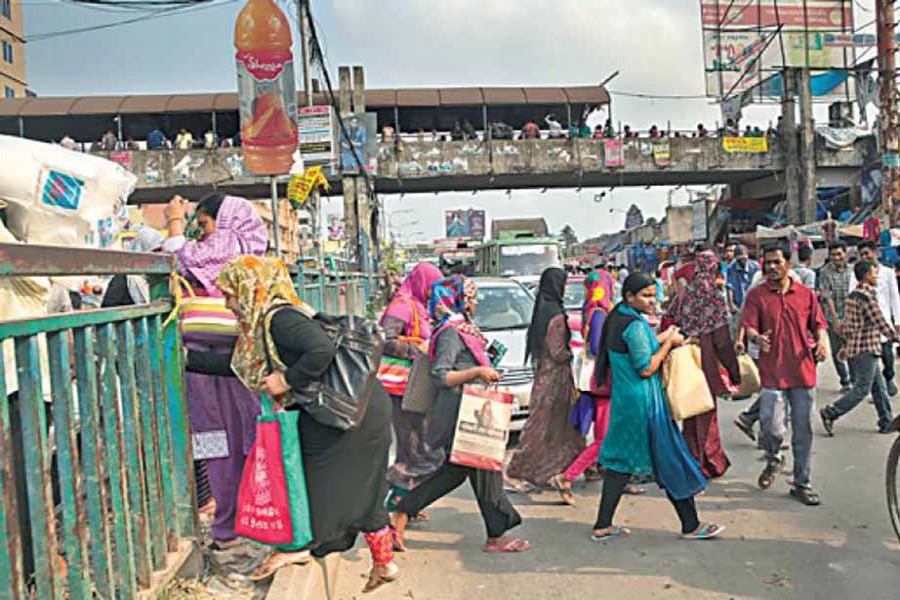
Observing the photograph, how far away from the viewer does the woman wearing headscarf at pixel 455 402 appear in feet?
15.4

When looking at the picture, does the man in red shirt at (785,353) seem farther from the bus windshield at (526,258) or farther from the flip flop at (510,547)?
the bus windshield at (526,258)

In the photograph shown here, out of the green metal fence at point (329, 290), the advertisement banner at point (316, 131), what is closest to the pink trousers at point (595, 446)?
the green metal fence at point (329, 290)

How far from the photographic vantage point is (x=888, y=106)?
17.6 m

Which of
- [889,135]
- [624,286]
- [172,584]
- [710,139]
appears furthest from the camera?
[710,139]

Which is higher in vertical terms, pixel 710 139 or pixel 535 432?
pixel 710 139

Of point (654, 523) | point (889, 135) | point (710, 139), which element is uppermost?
point (710, 139)

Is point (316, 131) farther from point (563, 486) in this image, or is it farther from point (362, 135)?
point (362, 135)

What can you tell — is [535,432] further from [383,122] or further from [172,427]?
[383,122]

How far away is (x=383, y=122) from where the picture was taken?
35.3 metres

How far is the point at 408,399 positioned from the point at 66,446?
2.64 metres

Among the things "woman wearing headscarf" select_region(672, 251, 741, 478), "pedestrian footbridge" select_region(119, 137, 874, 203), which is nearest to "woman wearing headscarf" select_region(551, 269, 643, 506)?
"woman wearing headscarf" select_region(672, 251, 741, 478)

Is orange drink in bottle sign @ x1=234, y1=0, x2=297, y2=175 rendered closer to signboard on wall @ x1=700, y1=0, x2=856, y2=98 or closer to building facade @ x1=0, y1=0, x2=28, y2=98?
signboard on wall @ x1=700, y1=0, x2=856, y2=98

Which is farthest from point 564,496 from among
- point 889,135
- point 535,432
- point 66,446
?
point 889,135

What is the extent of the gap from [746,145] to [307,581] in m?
32.1
